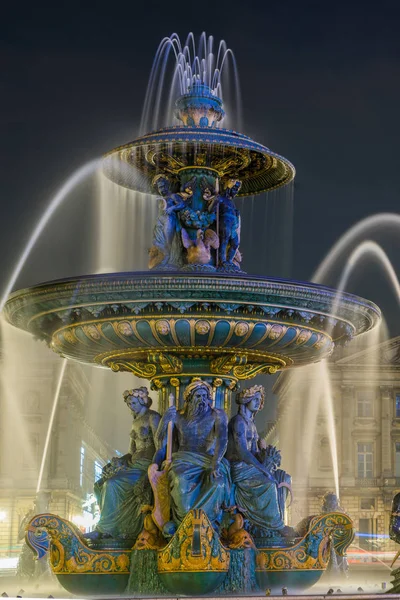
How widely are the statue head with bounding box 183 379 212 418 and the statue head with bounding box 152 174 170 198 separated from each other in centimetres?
205

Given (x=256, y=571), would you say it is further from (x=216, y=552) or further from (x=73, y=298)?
(x=73, y=298)

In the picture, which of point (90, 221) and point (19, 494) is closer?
point (90, 221)

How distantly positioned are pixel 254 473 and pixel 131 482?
1048 mm

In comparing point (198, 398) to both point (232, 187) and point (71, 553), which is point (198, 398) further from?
point (232, 187)

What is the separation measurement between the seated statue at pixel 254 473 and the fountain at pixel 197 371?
1 cm

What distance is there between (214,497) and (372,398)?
6835 cm

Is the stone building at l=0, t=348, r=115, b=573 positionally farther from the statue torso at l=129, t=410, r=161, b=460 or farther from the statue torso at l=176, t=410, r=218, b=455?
the statue torso at l=176, t=410, r=218, b=455

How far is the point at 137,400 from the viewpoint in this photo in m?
10.4

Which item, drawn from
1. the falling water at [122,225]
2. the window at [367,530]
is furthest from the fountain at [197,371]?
the window at [367,530]

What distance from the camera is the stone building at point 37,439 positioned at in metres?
68.8

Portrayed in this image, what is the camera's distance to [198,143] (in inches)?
420

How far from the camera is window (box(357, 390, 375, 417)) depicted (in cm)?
7581

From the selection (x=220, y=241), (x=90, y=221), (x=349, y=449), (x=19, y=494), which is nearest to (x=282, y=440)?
(x=349, y=449)

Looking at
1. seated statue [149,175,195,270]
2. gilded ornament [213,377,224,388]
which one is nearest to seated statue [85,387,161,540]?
gilded ornament [213,377,224,388]
